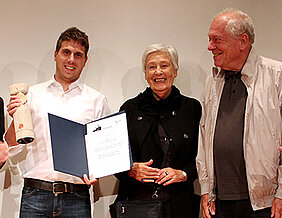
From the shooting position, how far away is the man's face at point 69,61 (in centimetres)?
252

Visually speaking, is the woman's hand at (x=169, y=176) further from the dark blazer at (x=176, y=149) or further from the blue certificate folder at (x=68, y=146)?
the blue certificate folder at (x=68, y=146)

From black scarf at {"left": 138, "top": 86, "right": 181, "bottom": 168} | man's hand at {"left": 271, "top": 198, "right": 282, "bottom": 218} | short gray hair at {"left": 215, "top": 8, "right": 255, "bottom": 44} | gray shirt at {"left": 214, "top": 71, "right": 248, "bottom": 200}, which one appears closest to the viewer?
man's hand at {"left": 271, "top": 198, "right": 282, "bottom": 218}

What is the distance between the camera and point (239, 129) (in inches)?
84.8

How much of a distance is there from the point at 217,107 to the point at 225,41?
37cm

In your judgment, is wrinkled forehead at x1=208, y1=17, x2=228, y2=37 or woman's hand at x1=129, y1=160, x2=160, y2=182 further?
woman's hand at x1=129, y1=160, x2=160, y2=182

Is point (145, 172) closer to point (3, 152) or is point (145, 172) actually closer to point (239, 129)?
point (239, 129)

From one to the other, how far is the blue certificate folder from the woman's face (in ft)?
1.87

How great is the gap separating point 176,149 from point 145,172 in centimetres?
24

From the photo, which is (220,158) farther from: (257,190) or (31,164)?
(31,164)

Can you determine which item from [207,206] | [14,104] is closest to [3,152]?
[14,104]

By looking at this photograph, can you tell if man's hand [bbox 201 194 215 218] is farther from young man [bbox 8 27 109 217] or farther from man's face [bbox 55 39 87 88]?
man's face [bbox 55 39 87 88]

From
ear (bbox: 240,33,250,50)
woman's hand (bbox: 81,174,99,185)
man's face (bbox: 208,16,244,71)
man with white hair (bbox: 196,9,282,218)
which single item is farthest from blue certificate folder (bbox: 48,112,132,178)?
ear (bbox: 240,33,250,50)

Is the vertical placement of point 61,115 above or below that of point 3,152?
above

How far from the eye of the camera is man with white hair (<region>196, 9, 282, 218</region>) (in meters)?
2.08
